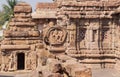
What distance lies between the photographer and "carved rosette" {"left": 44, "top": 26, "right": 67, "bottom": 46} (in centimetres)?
1345

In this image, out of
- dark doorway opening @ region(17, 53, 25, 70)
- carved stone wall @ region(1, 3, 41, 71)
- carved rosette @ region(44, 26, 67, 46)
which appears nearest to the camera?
carved rosette @ region(44, 26, 67, 46)

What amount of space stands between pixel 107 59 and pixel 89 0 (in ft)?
12.1

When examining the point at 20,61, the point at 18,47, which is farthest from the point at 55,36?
the point at 20,61

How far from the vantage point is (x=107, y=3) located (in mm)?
19078

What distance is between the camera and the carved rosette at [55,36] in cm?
1345

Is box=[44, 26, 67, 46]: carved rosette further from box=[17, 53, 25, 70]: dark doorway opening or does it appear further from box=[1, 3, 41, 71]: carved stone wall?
box=[17, 53, 25, 70]: dark doorway opening

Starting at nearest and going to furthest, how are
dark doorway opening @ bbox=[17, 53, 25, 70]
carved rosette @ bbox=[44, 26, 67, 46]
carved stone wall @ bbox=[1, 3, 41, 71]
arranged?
1. carved rosette @ bbox=[44, 26, 67, 46]
2. carved stone wall @ bbox=[1, 3, 41, 71]
3. dark doorway opening @ bbox=[17, 53, 25, 70]

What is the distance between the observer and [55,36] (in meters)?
13.2

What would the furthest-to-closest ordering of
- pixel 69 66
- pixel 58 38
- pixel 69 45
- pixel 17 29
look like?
pixel 69 45
pixel 17 29
pixel 58 38
pixel 69 66

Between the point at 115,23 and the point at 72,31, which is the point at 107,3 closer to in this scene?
the point at 115,23

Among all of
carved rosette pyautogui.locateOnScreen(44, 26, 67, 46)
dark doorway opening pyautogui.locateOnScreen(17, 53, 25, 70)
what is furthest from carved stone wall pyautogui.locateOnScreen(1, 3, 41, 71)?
carved rosette pyautogui.locateOnScreen(44, 26, 67, 46)

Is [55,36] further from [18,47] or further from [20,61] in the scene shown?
[20,61]

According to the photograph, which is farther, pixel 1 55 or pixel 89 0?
pixel 89 0

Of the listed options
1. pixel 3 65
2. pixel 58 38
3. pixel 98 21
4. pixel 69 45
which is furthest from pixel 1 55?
pixel 98 21
